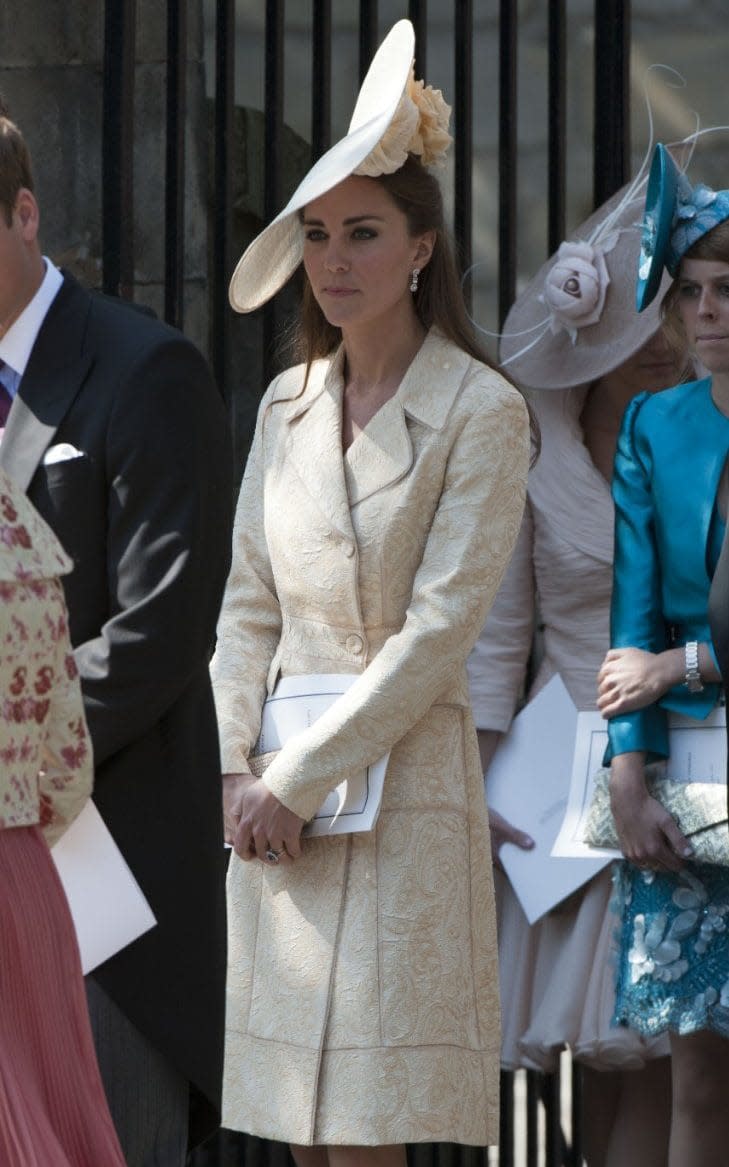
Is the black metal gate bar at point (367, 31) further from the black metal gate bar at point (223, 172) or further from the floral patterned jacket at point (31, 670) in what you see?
the floral patterned jacket at point (31, 670)

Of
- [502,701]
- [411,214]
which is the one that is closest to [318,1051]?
[502,701]

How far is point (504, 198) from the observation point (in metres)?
4.90

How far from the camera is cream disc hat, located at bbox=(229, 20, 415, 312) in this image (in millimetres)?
3834

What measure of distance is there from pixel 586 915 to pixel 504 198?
1495mm

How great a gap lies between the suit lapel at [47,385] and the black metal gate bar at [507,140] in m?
1.86

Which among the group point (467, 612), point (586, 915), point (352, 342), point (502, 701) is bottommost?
point (586, 915)

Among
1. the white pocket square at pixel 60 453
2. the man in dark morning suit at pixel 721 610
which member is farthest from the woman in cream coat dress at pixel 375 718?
the white pocket square at pixel 60 453

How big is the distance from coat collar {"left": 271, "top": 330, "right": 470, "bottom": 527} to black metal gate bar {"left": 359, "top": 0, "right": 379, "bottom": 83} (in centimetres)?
98

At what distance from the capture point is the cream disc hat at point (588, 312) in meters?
4.64

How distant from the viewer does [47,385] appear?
3115 mm

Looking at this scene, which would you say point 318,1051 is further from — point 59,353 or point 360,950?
point 59,353

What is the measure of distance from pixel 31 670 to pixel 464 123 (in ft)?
8.70

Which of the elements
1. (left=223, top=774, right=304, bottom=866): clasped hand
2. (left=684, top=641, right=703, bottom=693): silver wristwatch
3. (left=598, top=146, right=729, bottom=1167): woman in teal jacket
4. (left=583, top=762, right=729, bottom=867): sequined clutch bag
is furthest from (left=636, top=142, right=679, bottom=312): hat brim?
(left=223, top=774, right=304, bottom=866): clasped hand

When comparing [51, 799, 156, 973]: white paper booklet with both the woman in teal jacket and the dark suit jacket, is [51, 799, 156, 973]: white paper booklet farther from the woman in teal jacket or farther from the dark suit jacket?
the woman in teal jacket
